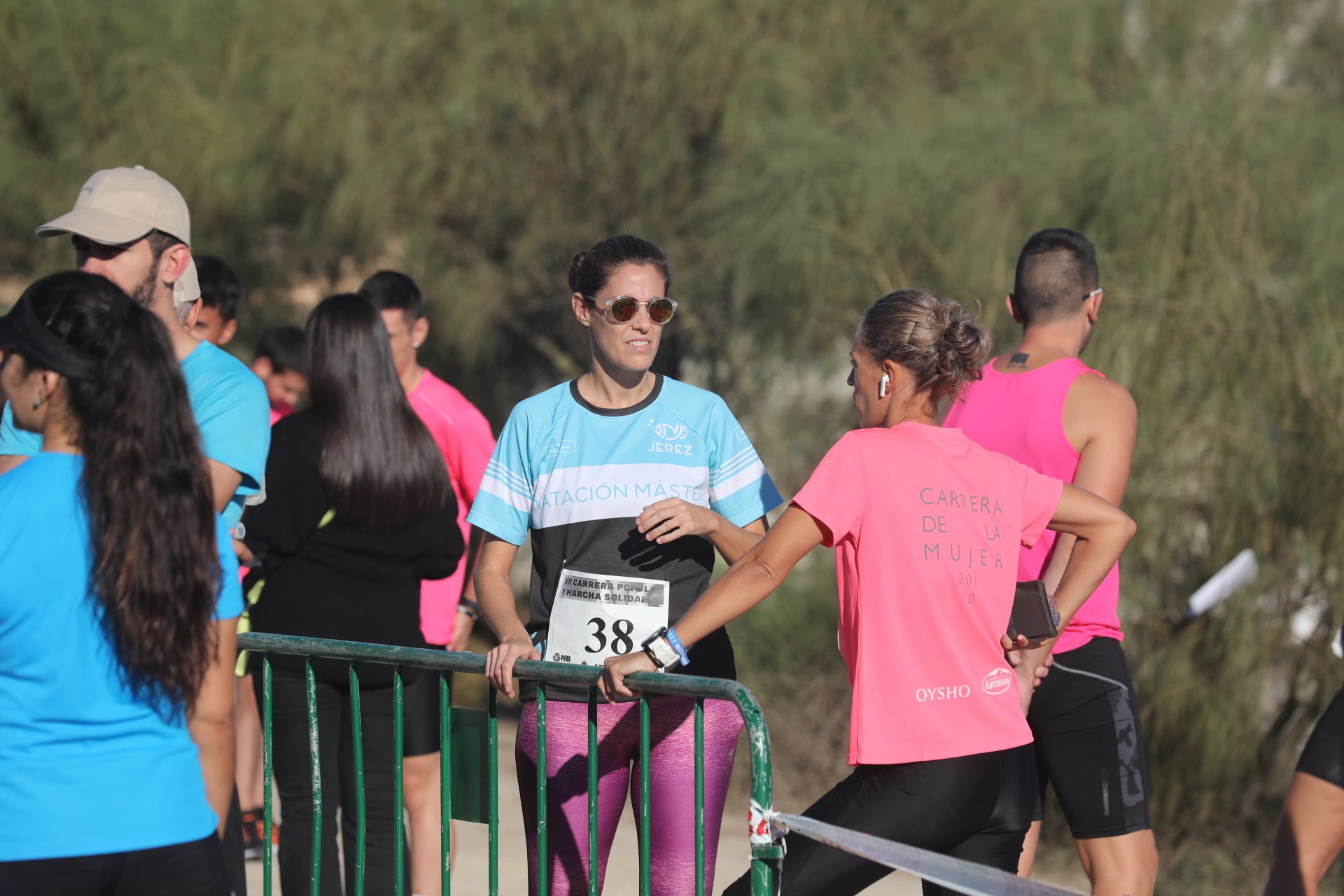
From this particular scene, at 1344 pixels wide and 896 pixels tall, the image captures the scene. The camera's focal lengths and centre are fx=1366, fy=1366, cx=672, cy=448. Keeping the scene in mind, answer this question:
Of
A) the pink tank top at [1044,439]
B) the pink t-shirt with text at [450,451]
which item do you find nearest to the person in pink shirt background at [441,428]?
the pink t-shirt with text at [450,451]

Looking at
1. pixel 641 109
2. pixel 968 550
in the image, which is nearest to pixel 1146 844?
pixel 968 550

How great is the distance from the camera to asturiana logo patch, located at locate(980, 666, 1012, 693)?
2.64 meters

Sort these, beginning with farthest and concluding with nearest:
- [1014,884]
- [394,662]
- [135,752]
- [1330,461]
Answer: [1330,461] → [394,662] → [1014,884] → [135,752]

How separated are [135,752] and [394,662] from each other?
1.01 meters

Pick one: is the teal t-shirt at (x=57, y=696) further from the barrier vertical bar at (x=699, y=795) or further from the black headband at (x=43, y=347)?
the barrier vertical bar at (x=699, y=795)

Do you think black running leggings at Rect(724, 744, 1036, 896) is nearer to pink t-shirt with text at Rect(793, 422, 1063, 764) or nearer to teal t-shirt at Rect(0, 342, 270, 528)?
pink t-shirt with text at Rect(793, 422, 1063, 764)

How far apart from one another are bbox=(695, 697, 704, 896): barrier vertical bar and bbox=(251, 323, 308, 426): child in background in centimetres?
326

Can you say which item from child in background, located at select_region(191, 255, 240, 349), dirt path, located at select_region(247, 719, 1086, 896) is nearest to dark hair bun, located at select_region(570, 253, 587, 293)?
child in background, located at select_region(191, 255, 240, 349)

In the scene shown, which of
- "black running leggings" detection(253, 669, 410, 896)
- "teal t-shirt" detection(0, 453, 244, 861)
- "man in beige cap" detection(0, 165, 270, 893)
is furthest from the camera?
"black running leggings" detection(253, 669, 410, 896)

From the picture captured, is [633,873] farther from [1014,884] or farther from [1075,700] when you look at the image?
[1014,884]

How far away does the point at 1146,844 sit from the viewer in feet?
11.0

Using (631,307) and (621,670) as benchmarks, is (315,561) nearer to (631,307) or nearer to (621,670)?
(631,307)

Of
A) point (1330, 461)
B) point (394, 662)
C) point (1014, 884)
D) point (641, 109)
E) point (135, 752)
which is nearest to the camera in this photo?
point (135, 752)

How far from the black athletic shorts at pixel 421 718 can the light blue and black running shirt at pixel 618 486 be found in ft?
2.94
